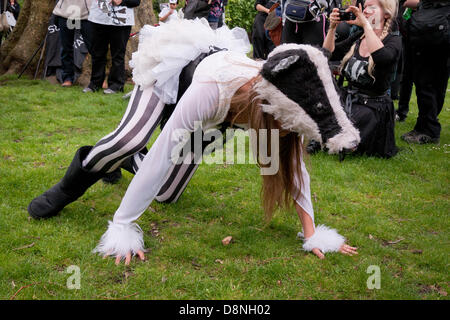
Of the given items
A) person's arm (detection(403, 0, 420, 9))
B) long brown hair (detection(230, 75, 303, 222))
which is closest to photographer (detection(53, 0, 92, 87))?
person's arm (detection(403, 0, 420, 9))

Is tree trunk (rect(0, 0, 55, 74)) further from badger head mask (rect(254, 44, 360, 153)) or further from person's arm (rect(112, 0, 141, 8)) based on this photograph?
badger head mask (rect(254, 44, 360, 153))

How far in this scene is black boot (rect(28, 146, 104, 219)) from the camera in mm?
2721

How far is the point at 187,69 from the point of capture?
2.55 m

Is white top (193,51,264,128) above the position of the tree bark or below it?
above

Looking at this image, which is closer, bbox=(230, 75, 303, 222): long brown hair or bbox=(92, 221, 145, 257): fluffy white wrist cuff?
bbox=(230, 75, 303, 222): long brown hair

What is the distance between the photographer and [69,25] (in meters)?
6.73

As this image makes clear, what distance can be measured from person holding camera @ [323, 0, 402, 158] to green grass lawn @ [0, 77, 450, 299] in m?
0.24

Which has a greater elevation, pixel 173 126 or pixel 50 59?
pixel 173 126

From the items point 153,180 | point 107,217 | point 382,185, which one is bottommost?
point 382,185

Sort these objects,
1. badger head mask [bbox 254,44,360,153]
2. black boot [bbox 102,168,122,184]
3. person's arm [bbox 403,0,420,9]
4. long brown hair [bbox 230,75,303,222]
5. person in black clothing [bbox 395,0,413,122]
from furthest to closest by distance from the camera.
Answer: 1. person in black clothing [bbox 395,0,413,122]
2. person's arm [bbox 403,0,420,9]
3. black boot [bbox 102,168,122,184]
4. long brown hair [bbox 230,75,303,222]
5. badger head mask [bbox 254,44,360,153]

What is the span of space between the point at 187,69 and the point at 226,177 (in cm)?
160

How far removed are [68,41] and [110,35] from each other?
88 cm

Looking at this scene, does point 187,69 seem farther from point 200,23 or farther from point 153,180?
point 153,180
